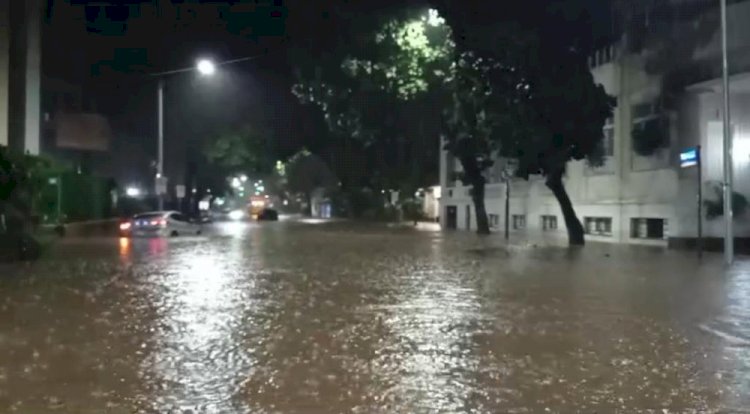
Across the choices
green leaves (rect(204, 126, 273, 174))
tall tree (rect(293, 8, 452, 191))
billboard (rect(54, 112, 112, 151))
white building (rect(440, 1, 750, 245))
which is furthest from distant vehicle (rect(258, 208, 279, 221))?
white building (rect(440, 1, 750, 245))

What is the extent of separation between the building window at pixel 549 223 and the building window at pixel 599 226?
11.5 feet

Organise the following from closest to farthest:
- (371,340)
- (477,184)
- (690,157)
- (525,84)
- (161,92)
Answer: (371,340) < (690,157) < (525,84) < (477,184) < (161,92)

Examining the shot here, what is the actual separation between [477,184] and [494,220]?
750 centimetres

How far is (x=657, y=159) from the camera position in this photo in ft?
110

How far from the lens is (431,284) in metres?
17.9

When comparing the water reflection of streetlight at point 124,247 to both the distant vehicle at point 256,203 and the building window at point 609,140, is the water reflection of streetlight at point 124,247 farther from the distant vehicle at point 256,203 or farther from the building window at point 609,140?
the distant vehicle at point 256,203

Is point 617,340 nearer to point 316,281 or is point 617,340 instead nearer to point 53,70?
point 316,281

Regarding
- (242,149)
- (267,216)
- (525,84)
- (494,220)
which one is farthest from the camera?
(267,216)

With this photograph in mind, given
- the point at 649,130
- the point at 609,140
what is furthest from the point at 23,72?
the point at 649,130

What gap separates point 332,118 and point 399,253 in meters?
17.9

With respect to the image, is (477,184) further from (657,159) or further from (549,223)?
(657,159)

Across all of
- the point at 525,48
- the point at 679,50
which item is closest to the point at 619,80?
the point at 679,50

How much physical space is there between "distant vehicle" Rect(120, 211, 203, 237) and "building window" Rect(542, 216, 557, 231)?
53.2 feet

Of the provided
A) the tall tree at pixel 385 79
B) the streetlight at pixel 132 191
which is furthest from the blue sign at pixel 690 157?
the streetlight at pixel 132 191
